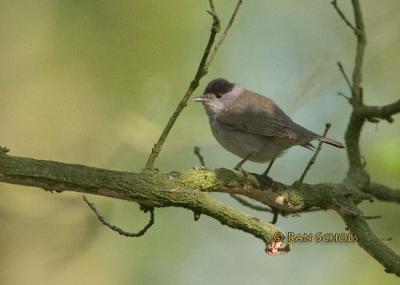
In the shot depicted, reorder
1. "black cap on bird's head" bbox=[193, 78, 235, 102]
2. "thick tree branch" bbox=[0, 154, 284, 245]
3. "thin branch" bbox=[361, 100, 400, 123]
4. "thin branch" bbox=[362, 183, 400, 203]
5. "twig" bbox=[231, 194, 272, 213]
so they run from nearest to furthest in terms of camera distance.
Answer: "thick tree branch" bbox=[0, 154, 284, 245] < "thin branch" bbox=[361, 100, 400, 123] < "twig" bbox=[231, 194, 272, 213] < "thin branch" bbox=[362, 183, 400, 203] < "black cap on bird's head" bbox=[193, 78, 235, 102]

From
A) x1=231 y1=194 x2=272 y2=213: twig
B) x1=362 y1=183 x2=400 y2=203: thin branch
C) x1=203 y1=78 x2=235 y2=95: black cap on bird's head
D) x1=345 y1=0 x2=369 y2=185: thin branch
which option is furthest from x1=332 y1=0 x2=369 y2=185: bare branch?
x1=203 y1=78 x2=235 y2=95: black cap on bird's head

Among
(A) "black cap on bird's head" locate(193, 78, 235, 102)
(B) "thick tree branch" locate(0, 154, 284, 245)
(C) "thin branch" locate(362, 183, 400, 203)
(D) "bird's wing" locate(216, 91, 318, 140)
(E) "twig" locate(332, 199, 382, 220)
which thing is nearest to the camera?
(B) "thick tree branch" locate(0, 154, 284, 245)

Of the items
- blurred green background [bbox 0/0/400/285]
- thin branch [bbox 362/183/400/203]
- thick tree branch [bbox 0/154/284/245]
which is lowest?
blurred green background [bbox 0/0/400/285]

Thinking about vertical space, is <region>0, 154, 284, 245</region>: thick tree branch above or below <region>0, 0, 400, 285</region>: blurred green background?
above

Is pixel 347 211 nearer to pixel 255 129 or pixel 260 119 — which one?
pixel 255 129

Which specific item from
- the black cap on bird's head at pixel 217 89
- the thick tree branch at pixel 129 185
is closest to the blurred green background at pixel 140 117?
the black cap on bird's head at pixel 217 89

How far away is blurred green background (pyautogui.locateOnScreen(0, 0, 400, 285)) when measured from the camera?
A: 618 cm

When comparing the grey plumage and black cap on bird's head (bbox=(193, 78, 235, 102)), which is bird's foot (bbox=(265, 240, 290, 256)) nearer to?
the grey plumage

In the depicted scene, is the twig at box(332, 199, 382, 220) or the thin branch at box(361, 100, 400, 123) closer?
Result: the twig at box(332, 199, 382, 220)

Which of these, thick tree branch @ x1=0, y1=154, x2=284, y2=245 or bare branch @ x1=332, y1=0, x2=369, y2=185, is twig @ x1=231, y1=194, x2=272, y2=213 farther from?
thick tree branch @ x1=0, y1=154, x2=284, y2=245

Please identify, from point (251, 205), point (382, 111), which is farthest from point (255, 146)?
point (382, 111)

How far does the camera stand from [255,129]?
5.19m

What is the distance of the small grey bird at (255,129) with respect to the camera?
5.05 m

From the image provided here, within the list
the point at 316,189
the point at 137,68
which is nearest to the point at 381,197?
the point at 316,189
